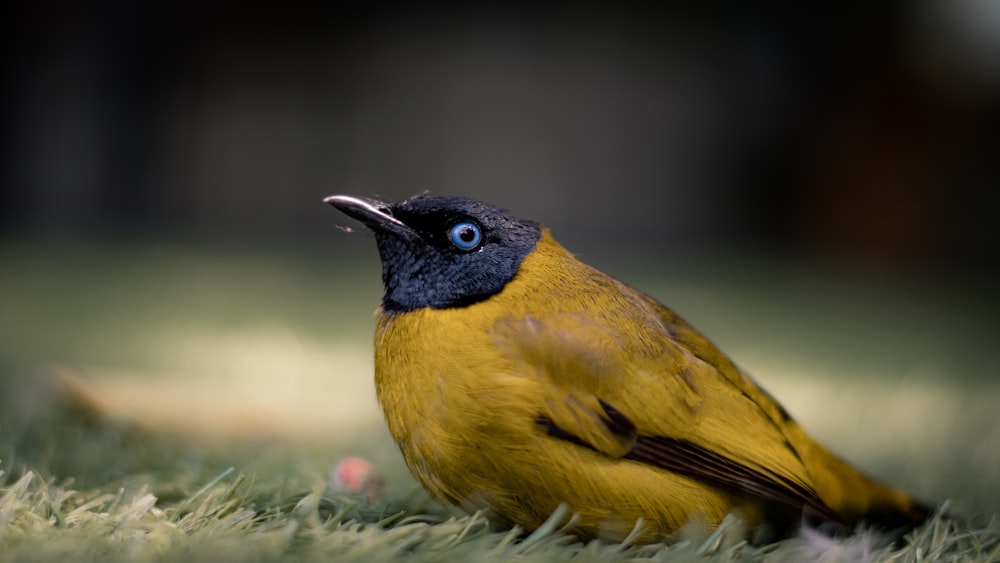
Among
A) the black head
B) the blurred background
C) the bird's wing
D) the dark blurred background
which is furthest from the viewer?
the dark blurred background

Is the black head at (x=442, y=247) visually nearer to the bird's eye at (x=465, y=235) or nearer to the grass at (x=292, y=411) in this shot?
the bird's eye at (x=465, y=235)

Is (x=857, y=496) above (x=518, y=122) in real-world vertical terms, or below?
below

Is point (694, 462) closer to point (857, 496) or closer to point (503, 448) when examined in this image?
point (503, 448)

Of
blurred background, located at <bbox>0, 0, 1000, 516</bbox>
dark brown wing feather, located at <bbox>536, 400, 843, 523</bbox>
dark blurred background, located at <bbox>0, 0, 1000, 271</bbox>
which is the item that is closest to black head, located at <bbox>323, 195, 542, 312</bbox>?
dark brown wing feather, located at <bbox>536, 400, 843, 523</bbox>

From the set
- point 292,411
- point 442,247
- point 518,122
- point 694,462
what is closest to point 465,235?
point 442,247

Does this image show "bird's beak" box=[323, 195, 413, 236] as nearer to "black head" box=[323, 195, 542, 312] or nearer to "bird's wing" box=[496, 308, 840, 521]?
"black head" box=[323, 195, 542, 312]
